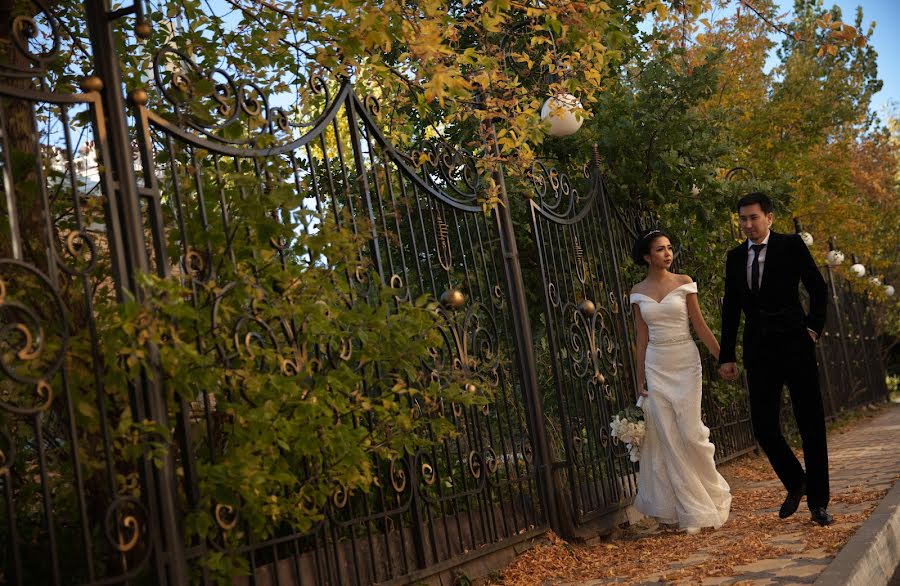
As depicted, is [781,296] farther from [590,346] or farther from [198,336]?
[198,336]

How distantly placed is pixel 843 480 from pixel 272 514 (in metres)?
6.30

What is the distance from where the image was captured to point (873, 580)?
5.31m

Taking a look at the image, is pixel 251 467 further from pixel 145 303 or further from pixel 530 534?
pixel 530 534

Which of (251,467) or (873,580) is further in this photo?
(873,580)

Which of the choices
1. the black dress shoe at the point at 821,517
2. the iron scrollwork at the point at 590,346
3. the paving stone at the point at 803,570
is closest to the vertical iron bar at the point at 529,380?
the iron scrollwork at the point at 590,346

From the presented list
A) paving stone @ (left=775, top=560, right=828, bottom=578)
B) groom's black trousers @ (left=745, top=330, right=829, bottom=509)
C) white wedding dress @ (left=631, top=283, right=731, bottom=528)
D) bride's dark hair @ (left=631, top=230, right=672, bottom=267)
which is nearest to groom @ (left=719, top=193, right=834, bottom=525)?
groom's black trousers @ (left=745, top=330, right=829, bottom=509)

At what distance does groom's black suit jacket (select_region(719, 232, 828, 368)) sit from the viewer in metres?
6.75

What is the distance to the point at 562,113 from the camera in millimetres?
7891

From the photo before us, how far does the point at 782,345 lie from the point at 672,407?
1.01 m

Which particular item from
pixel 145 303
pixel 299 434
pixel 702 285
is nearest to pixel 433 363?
pixel 299 434

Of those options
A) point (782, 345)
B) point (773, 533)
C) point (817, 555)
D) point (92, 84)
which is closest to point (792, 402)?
point (782, 345)

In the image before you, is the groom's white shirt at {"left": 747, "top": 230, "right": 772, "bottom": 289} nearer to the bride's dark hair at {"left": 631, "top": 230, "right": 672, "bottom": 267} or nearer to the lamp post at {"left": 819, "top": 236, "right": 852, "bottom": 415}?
the bride's dark hair at {"left": 631, "top": 230, "right": 672, "bottom": 267}

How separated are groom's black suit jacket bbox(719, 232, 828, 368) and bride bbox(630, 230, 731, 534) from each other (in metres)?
0.56

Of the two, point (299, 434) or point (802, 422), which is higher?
point (299, 434)
